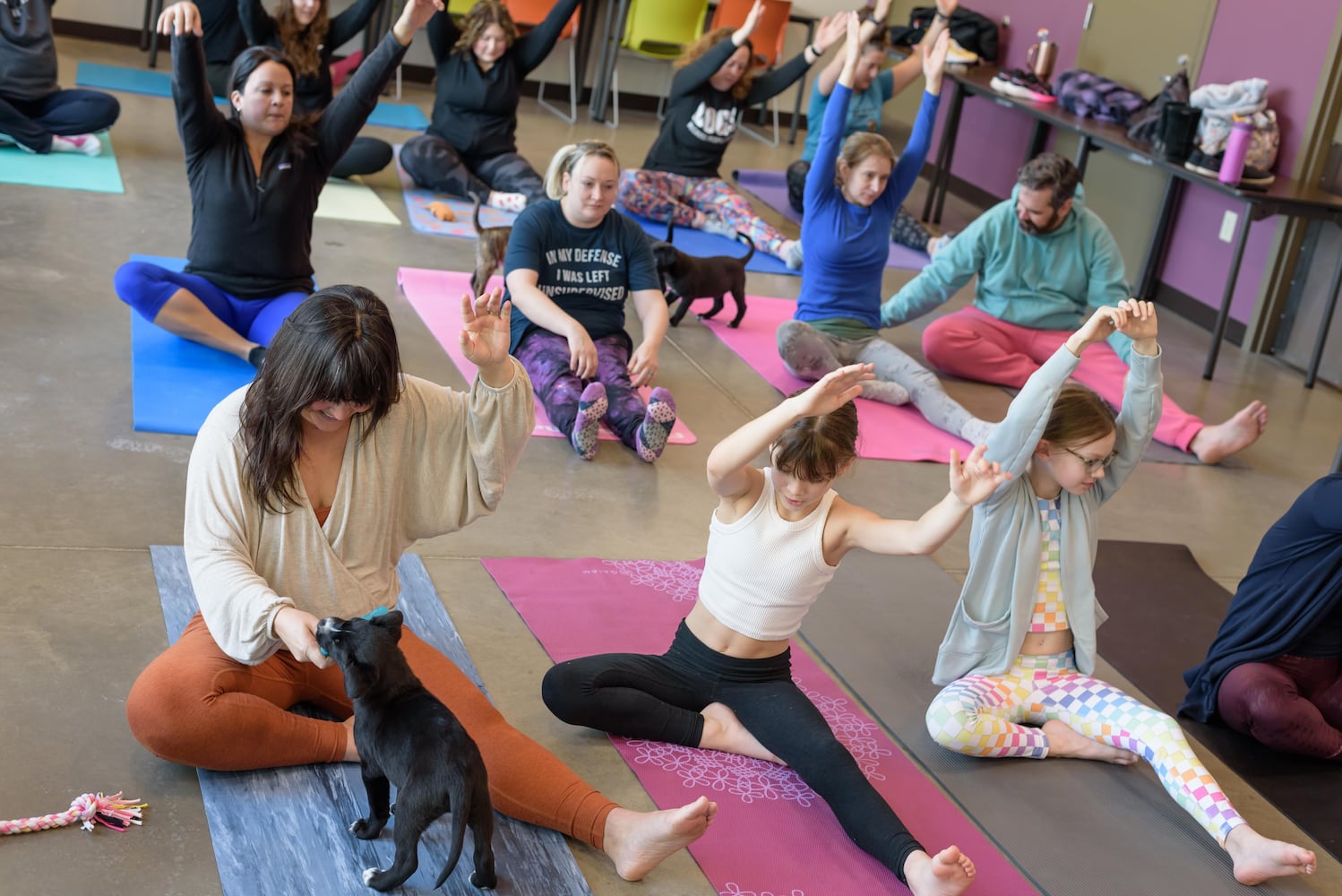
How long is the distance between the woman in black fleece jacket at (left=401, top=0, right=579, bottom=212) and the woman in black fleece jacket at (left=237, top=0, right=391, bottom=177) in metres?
0.19

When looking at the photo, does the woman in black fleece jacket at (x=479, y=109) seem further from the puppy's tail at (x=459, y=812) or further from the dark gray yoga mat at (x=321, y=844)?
the puppy's tail at (x=459, y=812)

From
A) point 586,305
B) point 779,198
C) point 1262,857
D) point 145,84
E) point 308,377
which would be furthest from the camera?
point 779,198

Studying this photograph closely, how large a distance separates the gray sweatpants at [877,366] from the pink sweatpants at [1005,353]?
315mm

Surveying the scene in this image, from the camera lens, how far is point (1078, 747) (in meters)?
2.70

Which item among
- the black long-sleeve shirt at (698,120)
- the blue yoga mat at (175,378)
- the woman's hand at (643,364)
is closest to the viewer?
the blue yoga mat at (175,378)

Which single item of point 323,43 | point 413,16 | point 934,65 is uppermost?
point 934,65

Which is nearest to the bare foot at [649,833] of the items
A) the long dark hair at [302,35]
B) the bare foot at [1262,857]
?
the bare foot at [1262,857]

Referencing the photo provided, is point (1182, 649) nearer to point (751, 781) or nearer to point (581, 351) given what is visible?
point (751, 781)

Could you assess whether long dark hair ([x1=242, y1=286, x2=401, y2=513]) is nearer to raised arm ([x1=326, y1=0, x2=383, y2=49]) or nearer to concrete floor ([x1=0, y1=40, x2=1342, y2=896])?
concrete floor ([x1=0, y1=40, x2=1342, y2=896])

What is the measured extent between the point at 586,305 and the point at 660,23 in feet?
16.9

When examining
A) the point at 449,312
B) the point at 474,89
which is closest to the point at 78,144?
the point at 474,89

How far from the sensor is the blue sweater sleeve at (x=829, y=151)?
175 inches

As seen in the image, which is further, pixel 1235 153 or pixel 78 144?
pixel 78 144

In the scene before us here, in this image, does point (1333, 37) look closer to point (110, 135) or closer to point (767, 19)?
point (767, 19)
